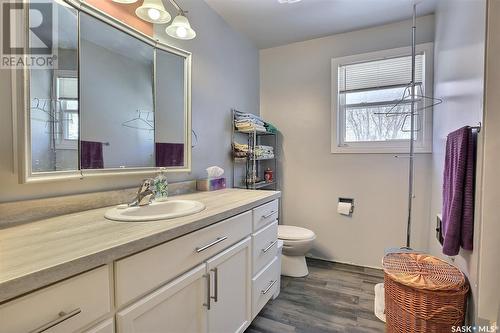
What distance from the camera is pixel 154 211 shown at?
1.38 metres

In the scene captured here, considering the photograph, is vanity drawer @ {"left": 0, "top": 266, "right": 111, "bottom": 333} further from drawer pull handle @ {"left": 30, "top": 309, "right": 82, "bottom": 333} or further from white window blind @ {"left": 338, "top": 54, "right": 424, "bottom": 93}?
white window blind @ {"left": 338, "top": 54, "right": 424, "bottom": 93}

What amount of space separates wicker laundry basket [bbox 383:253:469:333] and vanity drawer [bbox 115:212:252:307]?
0.95 meters

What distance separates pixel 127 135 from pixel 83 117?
0.26 meters

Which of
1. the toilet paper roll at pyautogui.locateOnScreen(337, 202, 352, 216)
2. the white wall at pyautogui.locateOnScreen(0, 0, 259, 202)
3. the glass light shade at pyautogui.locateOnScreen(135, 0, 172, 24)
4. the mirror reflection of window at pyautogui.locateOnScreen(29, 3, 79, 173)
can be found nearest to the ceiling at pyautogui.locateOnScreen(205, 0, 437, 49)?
the white wall at pyautogui.locateOnScreen(0, 0, 259, 202)

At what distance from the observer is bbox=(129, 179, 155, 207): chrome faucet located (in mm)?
1325

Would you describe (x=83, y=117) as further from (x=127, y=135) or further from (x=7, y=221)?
(x=7, y=221)

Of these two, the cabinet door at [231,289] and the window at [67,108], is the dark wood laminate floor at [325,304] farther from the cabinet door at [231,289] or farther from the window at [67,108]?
the window at [67,108]

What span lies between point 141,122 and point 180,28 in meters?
0.64

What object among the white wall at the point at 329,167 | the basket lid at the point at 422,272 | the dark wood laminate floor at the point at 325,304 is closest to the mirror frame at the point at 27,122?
the dark wood laminate floor at the point at 325,304

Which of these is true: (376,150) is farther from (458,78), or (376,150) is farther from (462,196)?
(462,196)

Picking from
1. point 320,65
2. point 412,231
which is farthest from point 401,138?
point 320,65

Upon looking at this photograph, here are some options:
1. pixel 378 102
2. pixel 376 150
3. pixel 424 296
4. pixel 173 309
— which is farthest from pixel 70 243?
pixel 378 102

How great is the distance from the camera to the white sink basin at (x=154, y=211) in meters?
1.05

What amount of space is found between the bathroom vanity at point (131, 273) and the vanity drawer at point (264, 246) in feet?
0.15
